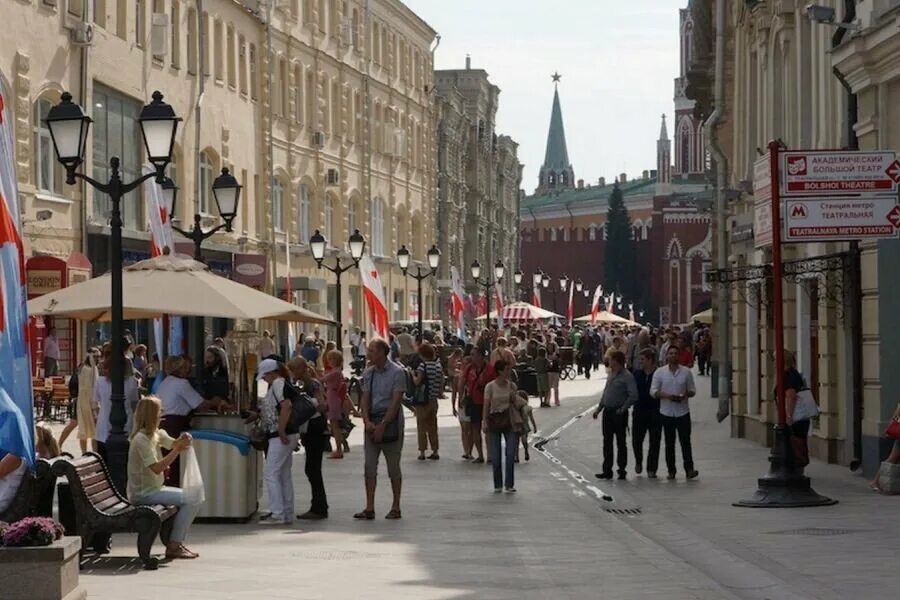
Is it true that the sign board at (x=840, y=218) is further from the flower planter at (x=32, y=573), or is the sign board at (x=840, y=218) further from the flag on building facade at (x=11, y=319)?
the flag on building facade at (x=11, y=319)

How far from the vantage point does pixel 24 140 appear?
39125mm

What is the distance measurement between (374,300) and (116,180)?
1590cm

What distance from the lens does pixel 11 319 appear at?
951 cm

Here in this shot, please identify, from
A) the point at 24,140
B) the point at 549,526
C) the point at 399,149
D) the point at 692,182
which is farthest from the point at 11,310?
the point at 692,182

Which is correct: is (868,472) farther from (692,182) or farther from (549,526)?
(692,182)

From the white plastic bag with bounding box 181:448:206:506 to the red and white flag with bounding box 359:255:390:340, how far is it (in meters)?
16.8

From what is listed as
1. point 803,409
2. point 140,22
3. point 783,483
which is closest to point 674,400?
point 803,409

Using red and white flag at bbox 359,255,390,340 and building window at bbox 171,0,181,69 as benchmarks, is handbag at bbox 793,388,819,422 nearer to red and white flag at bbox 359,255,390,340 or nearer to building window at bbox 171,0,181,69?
red and white flag at bbox 359,255,390,340

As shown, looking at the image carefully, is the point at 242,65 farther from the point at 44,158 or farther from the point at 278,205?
the point at 44,158

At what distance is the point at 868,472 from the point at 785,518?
15.3 ft

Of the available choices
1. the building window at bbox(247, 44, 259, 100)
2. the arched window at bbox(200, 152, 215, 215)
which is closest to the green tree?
the building window at bbox(247, 44, 259, 100)

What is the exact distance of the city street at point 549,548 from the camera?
44.2 feet

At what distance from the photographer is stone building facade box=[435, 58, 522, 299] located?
96188mm

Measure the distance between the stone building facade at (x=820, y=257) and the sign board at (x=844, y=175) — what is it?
182 cm
